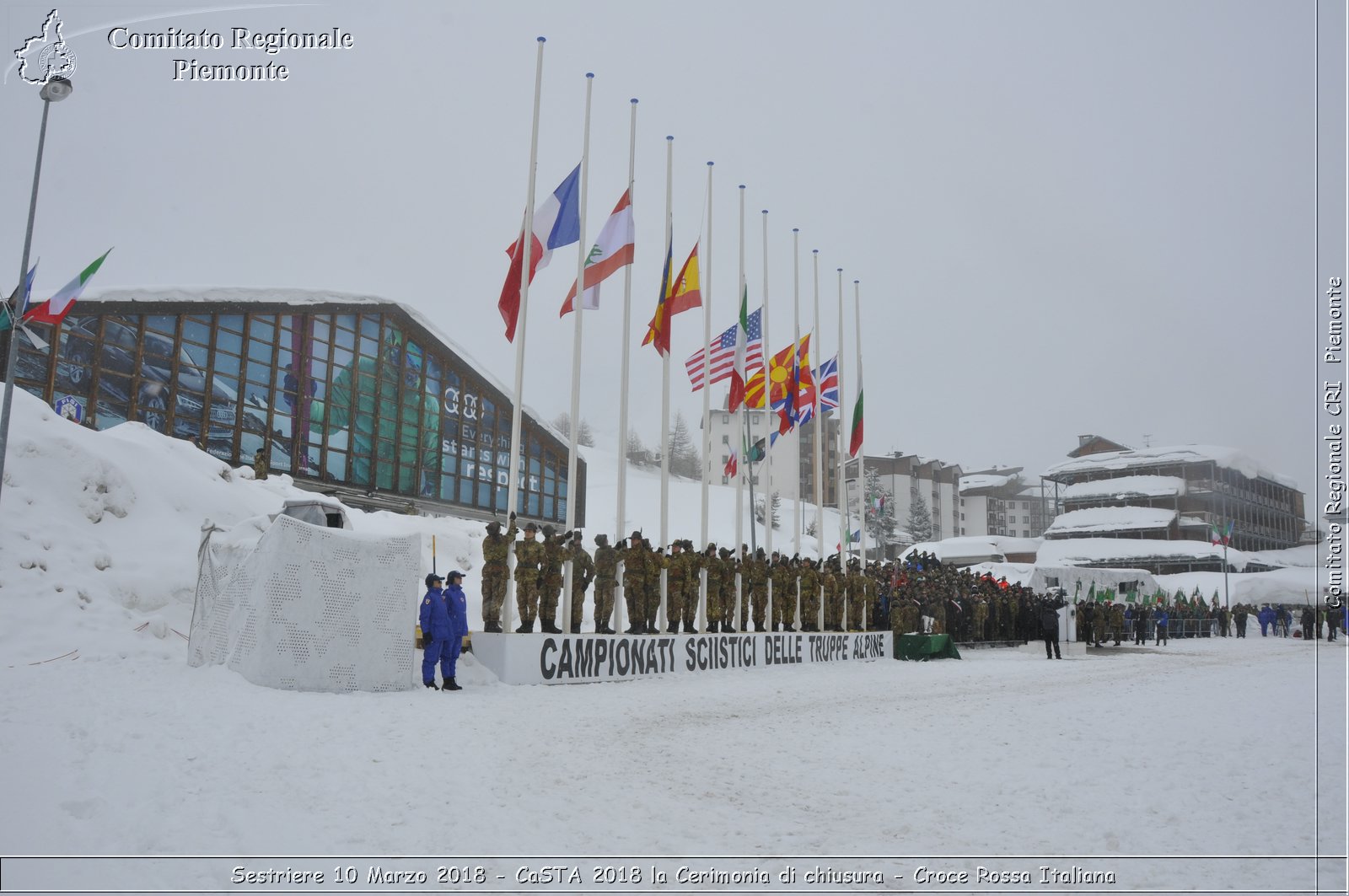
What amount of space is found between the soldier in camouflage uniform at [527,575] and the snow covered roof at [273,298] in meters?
Answer: 13.4

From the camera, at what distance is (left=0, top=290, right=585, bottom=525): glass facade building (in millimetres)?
25719

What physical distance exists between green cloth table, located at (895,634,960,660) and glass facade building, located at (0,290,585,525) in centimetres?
1168

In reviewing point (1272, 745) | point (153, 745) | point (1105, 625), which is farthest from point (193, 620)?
point (1105, 625)

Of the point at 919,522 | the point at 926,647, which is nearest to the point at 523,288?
the point at 926,647

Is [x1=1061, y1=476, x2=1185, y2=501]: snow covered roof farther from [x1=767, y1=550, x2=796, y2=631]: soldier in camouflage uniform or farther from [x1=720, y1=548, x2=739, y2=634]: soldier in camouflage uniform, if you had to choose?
[x1=720, y1=548, x2=739, y2=634]: soldier in camouflage uniform

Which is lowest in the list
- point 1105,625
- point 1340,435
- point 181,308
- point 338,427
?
point 1105,625

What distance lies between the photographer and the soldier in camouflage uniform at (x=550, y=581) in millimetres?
15484

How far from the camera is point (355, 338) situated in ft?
106

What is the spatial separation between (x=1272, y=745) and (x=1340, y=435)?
339 centimetres

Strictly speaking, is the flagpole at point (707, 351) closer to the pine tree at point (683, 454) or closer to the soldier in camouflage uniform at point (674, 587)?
the soldier in camouflage uniform at point (674, 587)

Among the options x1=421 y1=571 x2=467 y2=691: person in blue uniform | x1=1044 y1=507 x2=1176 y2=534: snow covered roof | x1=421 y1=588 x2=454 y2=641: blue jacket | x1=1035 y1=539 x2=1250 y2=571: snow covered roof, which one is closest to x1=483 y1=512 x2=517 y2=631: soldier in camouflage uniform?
x1=421 y1=571 x2=467 y2=691: person in blue uniform

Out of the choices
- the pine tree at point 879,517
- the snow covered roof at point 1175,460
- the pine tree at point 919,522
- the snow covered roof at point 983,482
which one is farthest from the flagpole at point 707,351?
the snow covered roof at point 983,482

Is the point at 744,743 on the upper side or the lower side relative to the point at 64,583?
lower

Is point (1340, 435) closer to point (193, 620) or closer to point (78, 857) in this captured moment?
point (78, 857)
